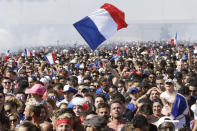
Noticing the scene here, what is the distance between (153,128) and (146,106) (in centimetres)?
67

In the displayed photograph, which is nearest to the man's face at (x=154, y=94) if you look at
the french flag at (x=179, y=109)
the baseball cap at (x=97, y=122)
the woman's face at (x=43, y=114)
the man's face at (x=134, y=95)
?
the man's face at (x=134, y=95)

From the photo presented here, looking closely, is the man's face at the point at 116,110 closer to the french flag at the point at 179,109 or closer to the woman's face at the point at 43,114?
the french flag at the point at 179,109

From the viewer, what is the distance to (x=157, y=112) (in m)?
6.41

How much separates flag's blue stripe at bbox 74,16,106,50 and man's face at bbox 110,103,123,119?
9.38 ft

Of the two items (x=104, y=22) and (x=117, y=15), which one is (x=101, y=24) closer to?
(x=104, y=22)

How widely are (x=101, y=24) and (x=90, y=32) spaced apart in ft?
1.31

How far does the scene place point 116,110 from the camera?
19.3 ft

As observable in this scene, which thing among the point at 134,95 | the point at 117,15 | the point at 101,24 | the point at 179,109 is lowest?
the point at 179,109

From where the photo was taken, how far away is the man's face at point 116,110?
583 centimetres

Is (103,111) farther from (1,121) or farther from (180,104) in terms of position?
(1,121)

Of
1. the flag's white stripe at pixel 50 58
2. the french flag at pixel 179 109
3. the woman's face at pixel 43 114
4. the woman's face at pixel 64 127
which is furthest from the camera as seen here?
the flag's white stripe at pixel 50 58

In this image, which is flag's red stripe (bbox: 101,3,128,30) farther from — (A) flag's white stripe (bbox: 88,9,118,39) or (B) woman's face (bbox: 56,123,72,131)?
(B) woman's face (bbox: 56,123,72,131)

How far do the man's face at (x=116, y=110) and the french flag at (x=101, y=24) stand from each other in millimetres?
2807

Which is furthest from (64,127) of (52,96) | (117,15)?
(117,15)
